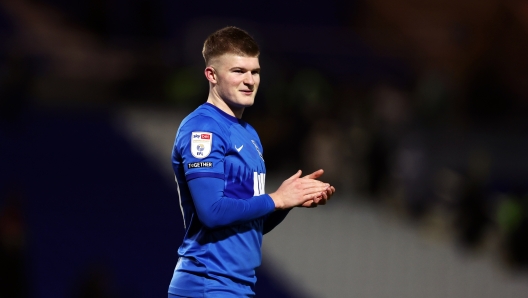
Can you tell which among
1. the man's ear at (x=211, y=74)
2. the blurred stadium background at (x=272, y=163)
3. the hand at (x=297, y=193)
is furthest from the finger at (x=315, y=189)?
the blurred stadium background at (x=272, y=163)

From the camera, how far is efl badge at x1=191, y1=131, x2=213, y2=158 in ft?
10.0

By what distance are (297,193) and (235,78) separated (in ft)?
1.88

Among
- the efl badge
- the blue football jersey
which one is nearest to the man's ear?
the blue football jersey

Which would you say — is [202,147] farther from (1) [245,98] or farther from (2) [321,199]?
(2) [321,199]

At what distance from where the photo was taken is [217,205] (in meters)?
3.00

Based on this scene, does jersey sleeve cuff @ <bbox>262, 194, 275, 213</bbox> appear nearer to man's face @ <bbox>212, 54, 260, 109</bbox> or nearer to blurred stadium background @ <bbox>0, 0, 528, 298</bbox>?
man's face @ <bbox>212, 54, 260, 109</bbox>

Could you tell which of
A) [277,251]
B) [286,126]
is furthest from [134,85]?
[277,251]

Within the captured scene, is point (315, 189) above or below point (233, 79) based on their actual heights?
below

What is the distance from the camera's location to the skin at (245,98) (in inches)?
125

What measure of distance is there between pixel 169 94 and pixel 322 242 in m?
2.82

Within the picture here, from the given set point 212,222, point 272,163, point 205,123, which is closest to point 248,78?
point 205,123

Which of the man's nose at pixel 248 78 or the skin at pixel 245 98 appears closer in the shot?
the skin at pixel 245 98

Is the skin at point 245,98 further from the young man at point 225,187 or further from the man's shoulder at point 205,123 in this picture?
the man's shoulder at point 205,123

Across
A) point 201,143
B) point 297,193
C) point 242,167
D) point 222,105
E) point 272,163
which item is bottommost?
point 272,163
